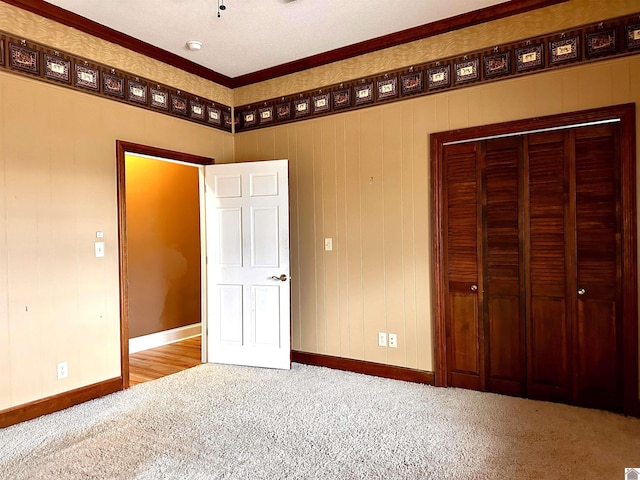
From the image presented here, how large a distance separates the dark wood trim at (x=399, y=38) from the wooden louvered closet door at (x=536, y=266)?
38.0 inches

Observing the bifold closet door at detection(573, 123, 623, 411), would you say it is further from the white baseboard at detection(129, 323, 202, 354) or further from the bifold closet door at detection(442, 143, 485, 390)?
the white baseboard at detection(129, 323, 202, 354)

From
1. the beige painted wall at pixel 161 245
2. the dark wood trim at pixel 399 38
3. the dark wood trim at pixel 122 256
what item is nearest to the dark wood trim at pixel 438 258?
the dark wood trim at pixel 399 38

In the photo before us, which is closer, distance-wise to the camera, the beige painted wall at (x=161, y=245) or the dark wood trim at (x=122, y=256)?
the dark wood trim at (x=122, y=256)

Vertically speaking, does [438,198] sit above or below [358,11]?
below

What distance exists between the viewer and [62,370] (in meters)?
3.26

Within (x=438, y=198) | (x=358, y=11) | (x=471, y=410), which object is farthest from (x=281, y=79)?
(x=471, y=410)

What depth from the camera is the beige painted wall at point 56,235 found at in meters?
2.98

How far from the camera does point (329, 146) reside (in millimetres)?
4195

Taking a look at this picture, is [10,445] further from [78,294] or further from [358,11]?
[358,11]

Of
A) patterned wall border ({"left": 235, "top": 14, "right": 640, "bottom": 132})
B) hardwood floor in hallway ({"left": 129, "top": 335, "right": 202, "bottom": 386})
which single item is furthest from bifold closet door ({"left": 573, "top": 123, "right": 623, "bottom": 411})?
hardwood floor in hallway ({"left": 129, "top": 335, "right": 202, "bottom": 386})

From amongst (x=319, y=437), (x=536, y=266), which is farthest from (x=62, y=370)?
(x=536, y=266)

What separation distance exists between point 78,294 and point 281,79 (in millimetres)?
2833

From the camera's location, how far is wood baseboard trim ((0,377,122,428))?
2.94 meters

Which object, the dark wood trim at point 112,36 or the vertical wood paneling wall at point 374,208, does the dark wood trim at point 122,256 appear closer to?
the dark wood trim at point 112,36
